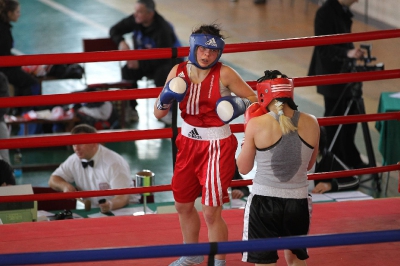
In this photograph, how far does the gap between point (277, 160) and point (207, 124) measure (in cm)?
56

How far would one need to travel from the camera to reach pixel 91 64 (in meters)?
12.8

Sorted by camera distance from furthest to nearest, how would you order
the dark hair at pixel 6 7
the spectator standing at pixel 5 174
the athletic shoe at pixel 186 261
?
the dark hair at pixel 6 7, the spectator standing at pixel 5 174, the athletic shoe at pixel 186 261

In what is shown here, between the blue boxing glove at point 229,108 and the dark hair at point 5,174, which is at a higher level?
the blue boxing glove at point 229,108

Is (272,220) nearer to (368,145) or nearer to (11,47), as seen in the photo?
(368,145)

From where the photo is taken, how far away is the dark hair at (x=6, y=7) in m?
9.38

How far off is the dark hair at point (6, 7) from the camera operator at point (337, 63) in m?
3.85

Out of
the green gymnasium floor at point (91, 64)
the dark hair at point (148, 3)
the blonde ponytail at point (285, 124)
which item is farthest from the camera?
the dark hair at point (148, 3)

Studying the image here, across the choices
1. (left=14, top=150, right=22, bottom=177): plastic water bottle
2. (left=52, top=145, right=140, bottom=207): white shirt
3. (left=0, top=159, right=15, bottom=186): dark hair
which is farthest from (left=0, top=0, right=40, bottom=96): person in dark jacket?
(left=0, top=159, right=15, bottom=186): dark hair

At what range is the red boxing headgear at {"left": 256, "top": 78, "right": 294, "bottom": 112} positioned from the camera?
3375 mm

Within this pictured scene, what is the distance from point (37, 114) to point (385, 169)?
553 cm

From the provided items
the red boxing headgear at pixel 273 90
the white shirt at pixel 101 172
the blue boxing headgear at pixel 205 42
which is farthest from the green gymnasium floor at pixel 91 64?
the red boxing headgear at pixel 273 90

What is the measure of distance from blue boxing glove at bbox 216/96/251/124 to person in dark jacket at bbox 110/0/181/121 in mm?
6156

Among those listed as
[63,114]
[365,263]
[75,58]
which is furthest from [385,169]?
[63,114]

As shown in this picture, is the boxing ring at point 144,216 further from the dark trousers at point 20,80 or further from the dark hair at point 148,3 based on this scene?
the dark trousers at point 20,80
